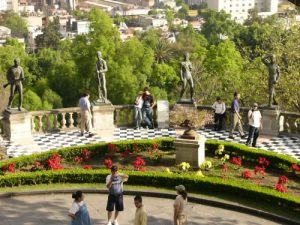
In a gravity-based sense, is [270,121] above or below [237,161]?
above

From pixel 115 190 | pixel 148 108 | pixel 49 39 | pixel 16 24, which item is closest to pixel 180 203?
pixel 115 190

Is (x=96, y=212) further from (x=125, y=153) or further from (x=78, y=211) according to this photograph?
(x=125, y=153)

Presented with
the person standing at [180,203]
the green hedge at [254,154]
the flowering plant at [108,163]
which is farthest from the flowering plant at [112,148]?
the person standing at [180,203]

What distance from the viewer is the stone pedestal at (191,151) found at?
55.6ft

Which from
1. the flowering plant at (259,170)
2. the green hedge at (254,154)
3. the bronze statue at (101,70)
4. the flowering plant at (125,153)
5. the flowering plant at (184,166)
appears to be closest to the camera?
the flowering plant at (259,170)

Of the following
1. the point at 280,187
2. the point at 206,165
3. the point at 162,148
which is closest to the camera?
the point at 280,187

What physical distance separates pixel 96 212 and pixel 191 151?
4.23 meters

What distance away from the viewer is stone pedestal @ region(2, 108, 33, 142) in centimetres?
2095

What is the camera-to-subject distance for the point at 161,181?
15.7 meters

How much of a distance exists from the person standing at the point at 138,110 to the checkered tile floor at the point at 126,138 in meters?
0.35

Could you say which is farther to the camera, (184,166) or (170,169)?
(170,169)

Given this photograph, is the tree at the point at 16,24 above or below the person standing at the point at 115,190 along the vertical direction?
above

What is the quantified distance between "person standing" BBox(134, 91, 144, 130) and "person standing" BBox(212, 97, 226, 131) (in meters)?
3.08

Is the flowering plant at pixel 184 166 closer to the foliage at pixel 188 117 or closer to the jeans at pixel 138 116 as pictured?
the foliage at pixel 188 117
